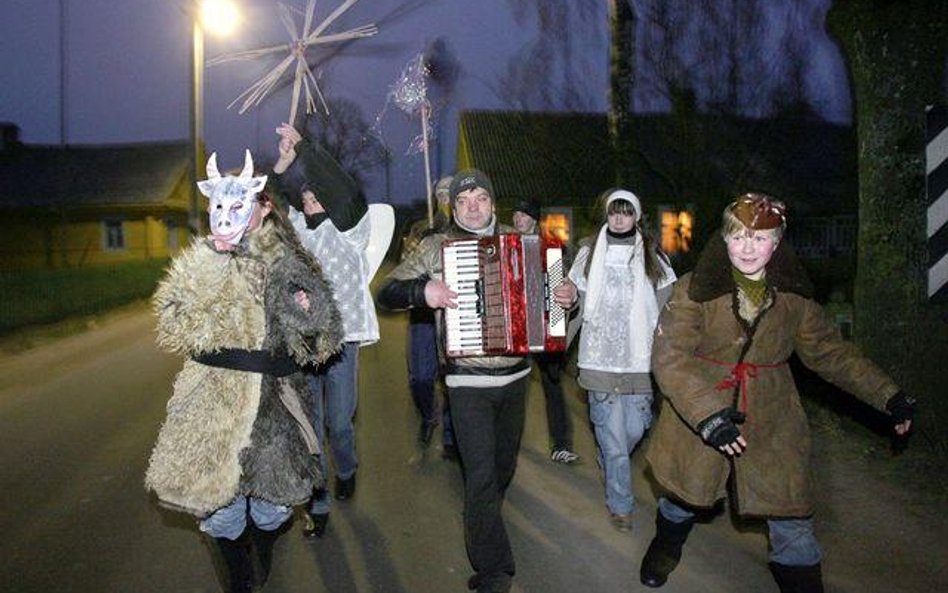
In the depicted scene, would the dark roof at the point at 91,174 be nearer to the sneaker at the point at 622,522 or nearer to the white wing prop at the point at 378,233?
the white wing prop at the point at 378,233

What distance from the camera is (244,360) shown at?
3867 millimetres

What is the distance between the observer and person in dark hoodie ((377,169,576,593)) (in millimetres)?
4312

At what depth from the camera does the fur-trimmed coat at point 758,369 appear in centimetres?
372

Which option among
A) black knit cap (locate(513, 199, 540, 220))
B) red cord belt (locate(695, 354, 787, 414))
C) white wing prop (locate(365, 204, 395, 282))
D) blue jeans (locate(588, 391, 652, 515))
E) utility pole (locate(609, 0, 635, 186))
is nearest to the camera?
red cord belt (locate(695, 354, 787, 414))

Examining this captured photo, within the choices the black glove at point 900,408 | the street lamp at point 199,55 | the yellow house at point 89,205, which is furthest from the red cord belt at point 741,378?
the yellow house at point 89,205

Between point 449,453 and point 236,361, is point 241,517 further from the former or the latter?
point 449,453

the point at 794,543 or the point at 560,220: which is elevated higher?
the point at 560,220

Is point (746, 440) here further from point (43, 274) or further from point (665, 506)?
point (43, 274)

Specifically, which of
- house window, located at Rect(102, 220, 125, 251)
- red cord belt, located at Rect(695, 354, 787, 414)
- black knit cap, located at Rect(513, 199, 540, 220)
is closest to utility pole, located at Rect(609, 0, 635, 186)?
black knit cap, located at Rect(513, 199, 540, 220)

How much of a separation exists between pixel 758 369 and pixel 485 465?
144cm

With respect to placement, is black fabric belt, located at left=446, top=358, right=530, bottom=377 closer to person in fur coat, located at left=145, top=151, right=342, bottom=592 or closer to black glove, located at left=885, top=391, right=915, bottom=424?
person in fur coat, located at left=145, top=151, right=342, bottom=592

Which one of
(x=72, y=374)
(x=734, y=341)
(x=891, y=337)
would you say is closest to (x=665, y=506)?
(x=734, y=341)

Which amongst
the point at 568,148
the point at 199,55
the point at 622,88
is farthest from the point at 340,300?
the point at 199,55

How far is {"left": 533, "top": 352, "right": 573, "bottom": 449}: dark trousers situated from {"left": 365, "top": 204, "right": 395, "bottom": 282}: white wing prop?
1786 mm
